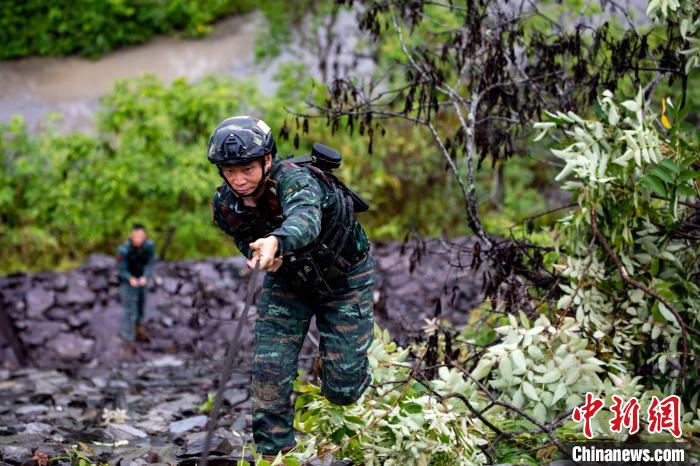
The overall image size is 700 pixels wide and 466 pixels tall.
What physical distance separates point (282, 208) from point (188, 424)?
290cm

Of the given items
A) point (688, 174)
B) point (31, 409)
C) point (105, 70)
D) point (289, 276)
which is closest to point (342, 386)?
point (289, 276)

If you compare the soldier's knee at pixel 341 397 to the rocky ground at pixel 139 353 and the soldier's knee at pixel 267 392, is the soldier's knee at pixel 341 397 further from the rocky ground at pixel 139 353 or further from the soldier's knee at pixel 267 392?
the rocky ground at pixel 139 353

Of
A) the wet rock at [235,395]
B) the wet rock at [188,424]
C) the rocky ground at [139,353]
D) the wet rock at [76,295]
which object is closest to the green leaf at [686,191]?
the rocky ground at [139,353]

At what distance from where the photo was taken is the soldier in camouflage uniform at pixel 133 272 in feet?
36.3

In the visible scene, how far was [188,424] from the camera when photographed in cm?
667

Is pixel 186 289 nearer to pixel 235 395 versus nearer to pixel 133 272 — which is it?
pixel 133 272

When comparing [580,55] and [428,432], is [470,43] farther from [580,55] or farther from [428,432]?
[428,432]

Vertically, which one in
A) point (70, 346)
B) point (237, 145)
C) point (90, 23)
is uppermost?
point (90, 23)

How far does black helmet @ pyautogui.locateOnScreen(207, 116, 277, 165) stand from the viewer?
4277mm

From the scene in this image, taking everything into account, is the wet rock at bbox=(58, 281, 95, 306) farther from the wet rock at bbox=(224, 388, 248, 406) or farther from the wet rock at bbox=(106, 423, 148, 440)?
the wet rock at bbox=(106, 423, 148, 440)

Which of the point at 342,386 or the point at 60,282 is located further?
the point at 60,282

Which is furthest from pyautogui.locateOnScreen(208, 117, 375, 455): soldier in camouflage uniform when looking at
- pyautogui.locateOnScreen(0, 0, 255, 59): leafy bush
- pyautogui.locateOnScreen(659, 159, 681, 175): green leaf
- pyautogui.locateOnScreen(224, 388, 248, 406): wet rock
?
pyautogui.locateOnScreen(0, 0, 255, 59): leafy bush

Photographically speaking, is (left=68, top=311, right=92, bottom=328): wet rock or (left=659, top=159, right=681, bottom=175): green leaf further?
(left=68, top=311, right=92, bottom=328): wet rock

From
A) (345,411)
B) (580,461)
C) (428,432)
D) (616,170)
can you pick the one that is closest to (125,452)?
(345,411)
